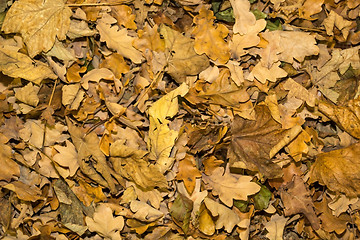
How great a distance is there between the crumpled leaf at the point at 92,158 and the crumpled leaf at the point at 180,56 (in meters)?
0.37

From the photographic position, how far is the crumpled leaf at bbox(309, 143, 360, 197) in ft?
5.80

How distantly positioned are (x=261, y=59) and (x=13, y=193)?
102cm

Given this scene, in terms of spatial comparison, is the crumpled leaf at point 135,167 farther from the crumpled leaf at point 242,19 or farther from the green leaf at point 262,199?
A: the crumpled leaf at point 242,19

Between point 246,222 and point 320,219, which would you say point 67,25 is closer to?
point 246,222

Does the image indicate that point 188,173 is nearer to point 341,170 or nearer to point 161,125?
point 161,125

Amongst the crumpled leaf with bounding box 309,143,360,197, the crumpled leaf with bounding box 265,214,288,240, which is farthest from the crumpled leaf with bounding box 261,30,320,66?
the crumpled leaf with bounding box 265,214,288,240

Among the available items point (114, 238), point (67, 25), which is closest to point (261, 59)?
point (67, 25)

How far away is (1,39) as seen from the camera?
177cm

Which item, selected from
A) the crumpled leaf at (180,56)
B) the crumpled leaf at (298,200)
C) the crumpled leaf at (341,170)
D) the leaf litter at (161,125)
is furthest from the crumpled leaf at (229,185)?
the crumpled leaf at (180,56)

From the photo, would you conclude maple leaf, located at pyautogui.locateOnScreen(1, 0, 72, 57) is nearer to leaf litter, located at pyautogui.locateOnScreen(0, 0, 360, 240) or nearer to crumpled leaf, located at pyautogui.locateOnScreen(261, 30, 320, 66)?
leaf litter, located at pyautogui.locateOnScreen(0, 0, 360, 240)

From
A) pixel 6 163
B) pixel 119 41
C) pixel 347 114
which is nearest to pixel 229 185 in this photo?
pixel 347 114

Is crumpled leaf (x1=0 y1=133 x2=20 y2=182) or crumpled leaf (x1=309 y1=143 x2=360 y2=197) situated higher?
crumpled leaf (x1=0 y1=133 x2=20 y2=182)

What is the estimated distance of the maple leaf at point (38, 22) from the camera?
171 cm

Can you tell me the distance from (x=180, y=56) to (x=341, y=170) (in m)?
0.71
